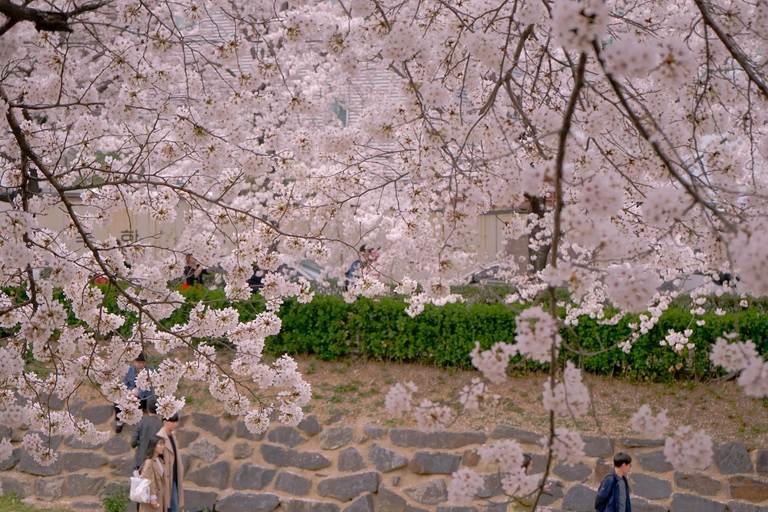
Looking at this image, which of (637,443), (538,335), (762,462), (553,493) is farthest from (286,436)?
(538,335)

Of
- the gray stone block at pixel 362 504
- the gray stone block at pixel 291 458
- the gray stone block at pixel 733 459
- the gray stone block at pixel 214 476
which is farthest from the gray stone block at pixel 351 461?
the gray stone block at pixel 733 459

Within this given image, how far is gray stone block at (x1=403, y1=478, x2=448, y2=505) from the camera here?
7906mm

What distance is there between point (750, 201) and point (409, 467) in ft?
15.8

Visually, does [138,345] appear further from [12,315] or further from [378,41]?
[378,41]

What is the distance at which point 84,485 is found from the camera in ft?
28.7

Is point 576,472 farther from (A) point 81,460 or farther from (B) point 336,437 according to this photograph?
(A) point 81,460

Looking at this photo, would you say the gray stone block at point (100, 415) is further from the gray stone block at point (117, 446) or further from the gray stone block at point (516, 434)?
the gray stone block at point (516, 434)

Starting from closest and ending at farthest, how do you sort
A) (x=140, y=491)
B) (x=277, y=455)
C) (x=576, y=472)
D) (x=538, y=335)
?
(x=538, y=335), (x=140, y=491), (x=576, y=472), (x=277, y=455)

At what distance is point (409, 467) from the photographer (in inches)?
317

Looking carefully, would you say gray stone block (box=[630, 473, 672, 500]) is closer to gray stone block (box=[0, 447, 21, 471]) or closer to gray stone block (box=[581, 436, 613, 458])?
gray stone block (box=[581, 436, 613, 458])

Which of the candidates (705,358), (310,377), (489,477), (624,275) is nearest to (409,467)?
(489,477)

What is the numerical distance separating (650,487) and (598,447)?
0.53 metres

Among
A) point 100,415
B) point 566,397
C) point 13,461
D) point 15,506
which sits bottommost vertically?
point 15,506

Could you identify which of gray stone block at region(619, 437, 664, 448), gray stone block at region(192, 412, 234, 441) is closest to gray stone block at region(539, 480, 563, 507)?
gray stone block at region(619, 437, 664, 448)
